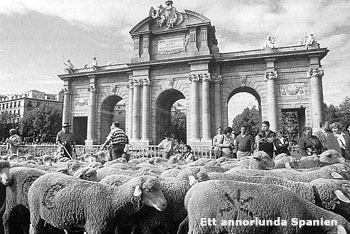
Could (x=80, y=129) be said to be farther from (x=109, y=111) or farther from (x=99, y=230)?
(x=99, y=230)

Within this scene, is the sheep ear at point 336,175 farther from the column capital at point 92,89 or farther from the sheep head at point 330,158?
the column capital at point 92,89

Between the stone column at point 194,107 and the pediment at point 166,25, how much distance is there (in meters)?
5.62

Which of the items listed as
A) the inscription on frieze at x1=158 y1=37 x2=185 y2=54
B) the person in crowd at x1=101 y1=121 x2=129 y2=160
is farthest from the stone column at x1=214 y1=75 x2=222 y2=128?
the person in crowd at x1=101 y1=121 x2=129 y2=160

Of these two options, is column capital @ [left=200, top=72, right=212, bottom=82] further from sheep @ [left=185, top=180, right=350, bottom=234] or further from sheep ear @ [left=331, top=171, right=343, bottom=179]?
sheep @ [left=185, top=180, right=350, bottom=234]

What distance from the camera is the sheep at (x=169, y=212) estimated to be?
5.54 m

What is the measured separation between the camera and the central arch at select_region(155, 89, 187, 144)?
1186 inches

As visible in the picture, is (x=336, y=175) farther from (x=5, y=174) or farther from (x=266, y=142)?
(x=5, y=174)

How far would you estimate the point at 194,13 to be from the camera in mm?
28750

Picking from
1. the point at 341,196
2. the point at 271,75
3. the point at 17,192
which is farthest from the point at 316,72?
the point at 17,192

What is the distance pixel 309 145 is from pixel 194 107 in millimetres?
17588

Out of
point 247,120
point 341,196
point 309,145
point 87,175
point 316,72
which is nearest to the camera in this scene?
point 341,196

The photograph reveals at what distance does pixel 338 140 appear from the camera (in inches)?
423

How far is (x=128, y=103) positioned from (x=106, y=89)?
3.62m

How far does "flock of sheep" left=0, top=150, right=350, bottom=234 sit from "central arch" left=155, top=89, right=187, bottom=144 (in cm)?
2331
